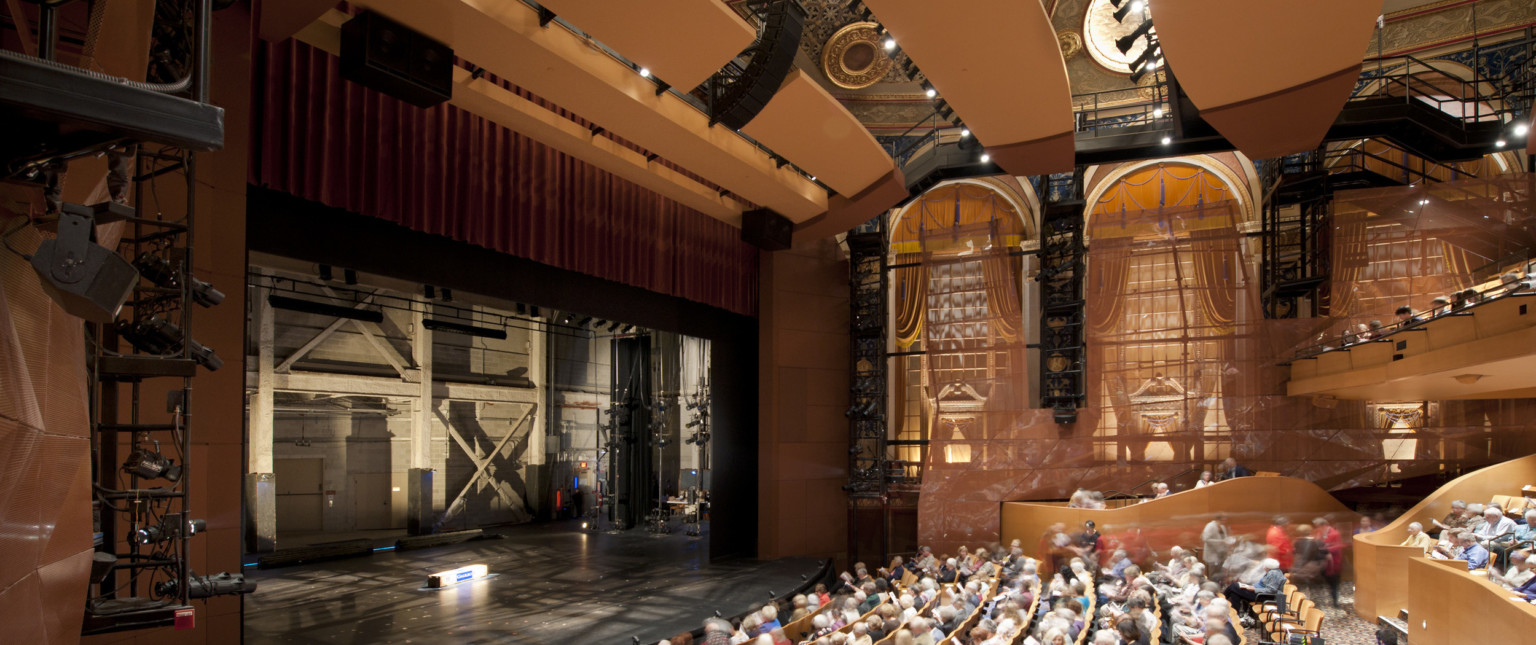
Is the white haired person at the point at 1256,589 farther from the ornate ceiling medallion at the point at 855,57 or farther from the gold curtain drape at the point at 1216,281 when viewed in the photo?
the ornate ceiling medallion at the point at 855,57

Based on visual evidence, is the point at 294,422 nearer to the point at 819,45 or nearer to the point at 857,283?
the point at 857,283

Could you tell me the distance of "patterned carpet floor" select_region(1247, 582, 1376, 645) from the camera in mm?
7115

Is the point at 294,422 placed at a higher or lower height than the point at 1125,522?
higher

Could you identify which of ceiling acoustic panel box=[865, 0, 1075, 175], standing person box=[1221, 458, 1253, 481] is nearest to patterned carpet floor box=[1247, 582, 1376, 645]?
standing person box=[1221, 458, 1253, 481]

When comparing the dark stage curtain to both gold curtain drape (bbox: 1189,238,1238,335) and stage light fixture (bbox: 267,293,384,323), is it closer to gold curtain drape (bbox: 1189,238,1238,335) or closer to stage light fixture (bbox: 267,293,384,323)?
stage light fixture (bbox: 267,293,384,323)

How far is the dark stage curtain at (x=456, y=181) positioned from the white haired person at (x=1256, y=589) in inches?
277

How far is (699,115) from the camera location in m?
8.70

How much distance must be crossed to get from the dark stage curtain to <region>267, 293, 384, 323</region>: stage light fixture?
535 cm

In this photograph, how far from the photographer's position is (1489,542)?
666cm

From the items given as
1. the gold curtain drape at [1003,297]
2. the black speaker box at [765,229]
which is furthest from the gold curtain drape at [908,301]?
the black speaker box at [765,229]

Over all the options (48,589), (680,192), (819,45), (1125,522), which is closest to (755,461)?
(680,192)

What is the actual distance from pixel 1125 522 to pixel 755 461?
5.20 meters

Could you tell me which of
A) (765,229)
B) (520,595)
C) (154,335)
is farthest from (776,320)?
(154,335)

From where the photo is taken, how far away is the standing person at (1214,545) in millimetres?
9438
